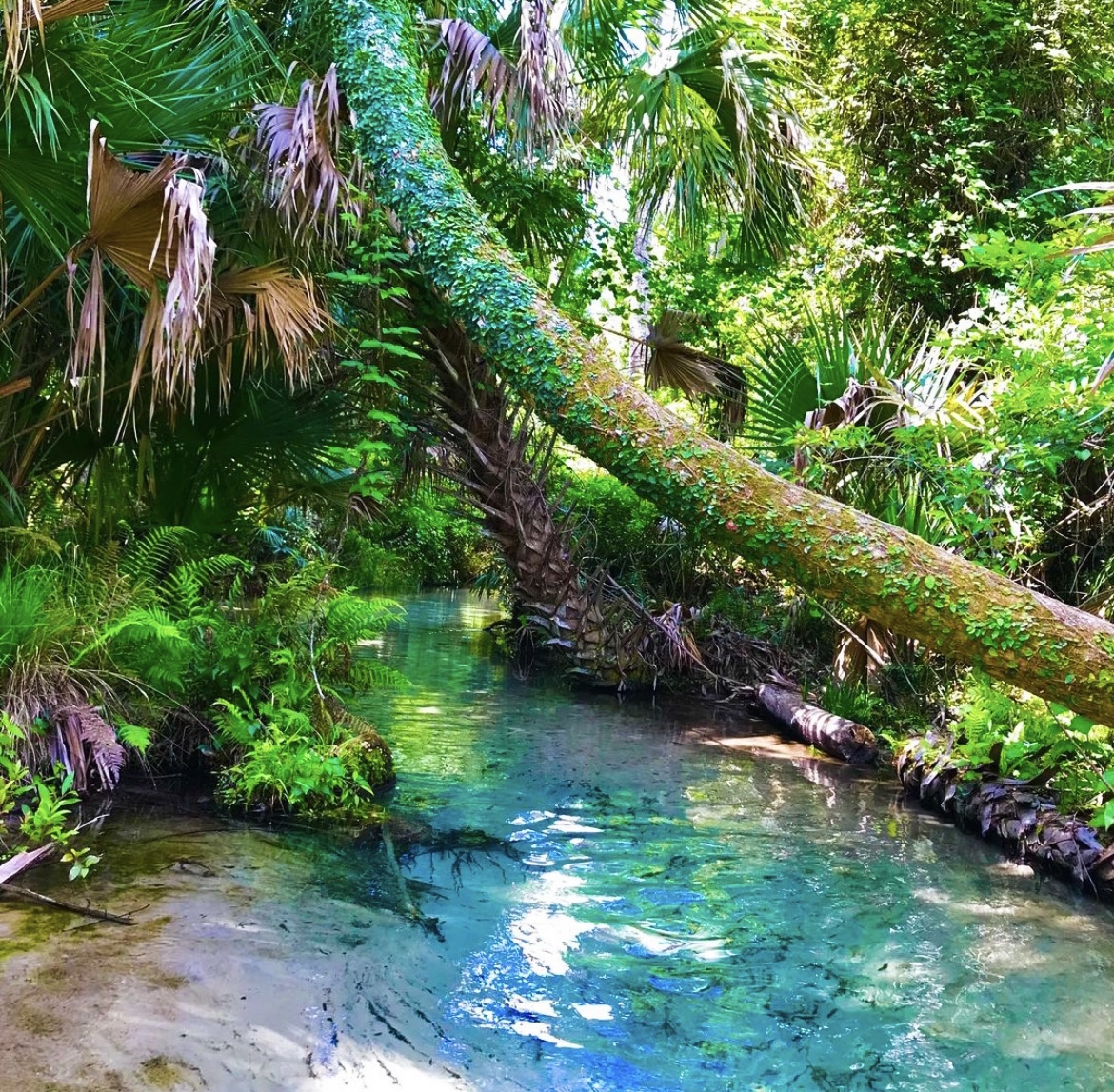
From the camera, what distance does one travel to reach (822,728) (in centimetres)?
686

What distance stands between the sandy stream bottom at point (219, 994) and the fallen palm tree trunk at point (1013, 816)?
3221 mm

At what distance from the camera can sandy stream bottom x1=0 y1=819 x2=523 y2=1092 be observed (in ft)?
7.17

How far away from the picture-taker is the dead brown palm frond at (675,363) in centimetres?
836

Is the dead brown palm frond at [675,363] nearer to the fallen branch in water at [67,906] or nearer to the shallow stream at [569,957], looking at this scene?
the shallow stream at [569,957]

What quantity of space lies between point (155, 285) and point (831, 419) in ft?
14.2

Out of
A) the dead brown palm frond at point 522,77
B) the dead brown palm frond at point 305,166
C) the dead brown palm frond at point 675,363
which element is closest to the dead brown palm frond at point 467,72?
the dead brown palm frond at point 522,77

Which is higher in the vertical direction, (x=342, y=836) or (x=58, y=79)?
(x=58, y=79)

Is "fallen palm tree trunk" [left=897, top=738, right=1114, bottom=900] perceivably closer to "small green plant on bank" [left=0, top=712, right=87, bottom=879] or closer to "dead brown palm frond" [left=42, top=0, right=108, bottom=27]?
"small green plant on bank" [left=0, top=712, right=87, bottom=879]

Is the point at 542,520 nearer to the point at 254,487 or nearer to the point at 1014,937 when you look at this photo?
the point at 254,487

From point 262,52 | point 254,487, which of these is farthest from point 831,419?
point 262,52

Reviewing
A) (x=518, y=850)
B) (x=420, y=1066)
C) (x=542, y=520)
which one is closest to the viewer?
(x=420, y=1066)

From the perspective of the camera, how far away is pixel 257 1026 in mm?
2428

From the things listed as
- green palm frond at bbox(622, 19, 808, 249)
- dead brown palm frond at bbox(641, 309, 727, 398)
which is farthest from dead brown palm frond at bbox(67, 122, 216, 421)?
dead brown palm frond at bbox(641, 309, 727, 398)

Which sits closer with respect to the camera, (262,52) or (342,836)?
(342,836)
